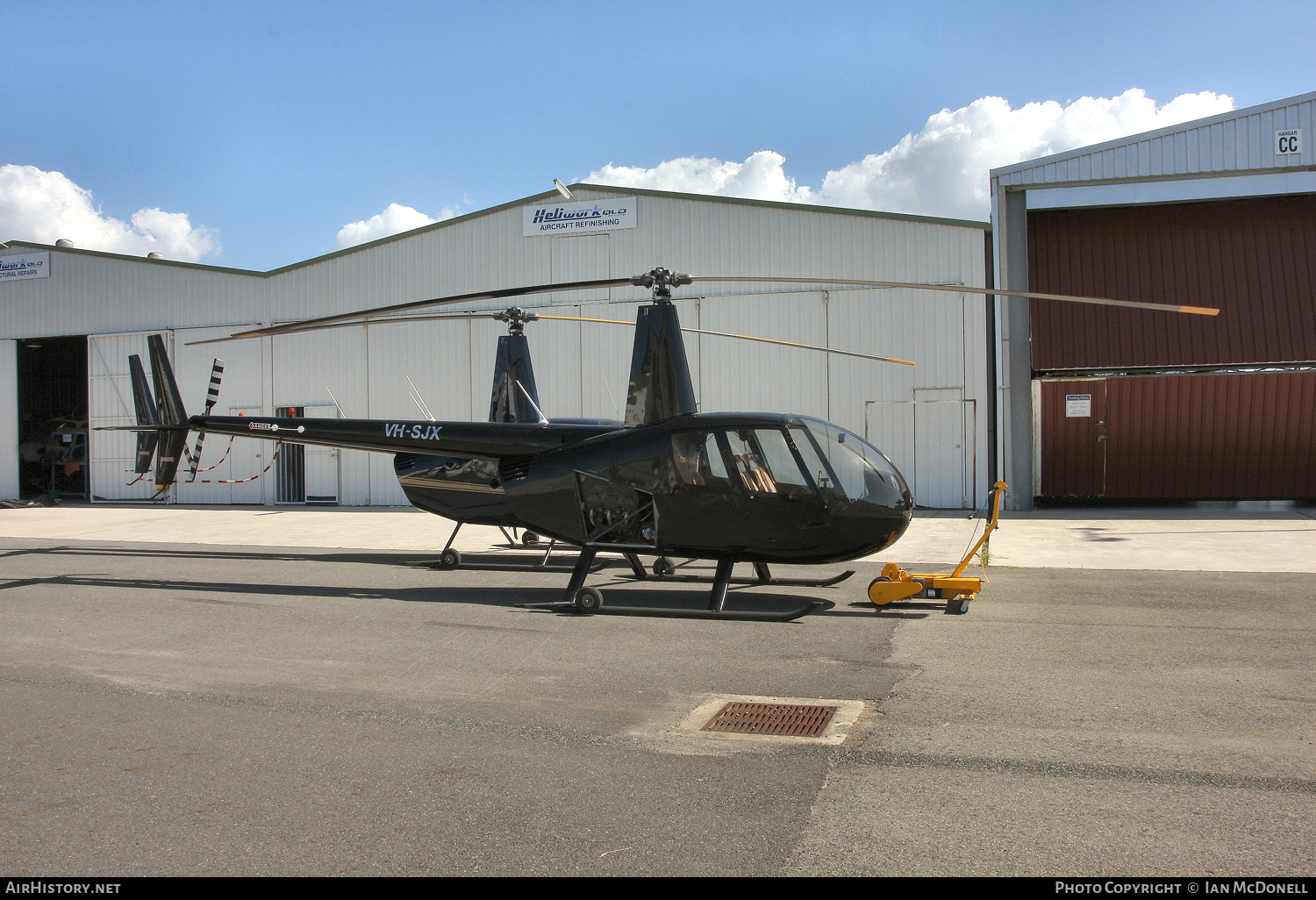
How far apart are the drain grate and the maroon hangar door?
14.8 meters

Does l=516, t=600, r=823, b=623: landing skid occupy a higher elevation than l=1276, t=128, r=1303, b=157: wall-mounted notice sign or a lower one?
lower

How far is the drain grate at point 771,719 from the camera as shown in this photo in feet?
15.6

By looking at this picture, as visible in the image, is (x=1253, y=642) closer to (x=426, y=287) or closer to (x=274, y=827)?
(x=274, y=827)

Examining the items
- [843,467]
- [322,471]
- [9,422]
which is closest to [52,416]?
[9,422]

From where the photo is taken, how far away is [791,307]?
18.5 meters

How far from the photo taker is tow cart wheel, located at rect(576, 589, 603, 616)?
7.87m

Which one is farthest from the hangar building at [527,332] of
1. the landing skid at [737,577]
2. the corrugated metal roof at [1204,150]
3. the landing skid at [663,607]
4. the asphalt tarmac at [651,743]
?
the asphalt tarmac at [651,743]

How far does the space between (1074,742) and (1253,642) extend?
3152mm

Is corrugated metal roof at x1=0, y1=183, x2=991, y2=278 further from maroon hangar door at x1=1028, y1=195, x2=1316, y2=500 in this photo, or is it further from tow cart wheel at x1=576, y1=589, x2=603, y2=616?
tow cart wheel at x1=576, y1=589, x2=603, y2=616

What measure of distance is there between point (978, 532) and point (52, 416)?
30.0 meters

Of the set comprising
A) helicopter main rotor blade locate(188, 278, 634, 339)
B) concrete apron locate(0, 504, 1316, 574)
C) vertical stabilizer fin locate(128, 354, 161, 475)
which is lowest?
concrete apron locate(0, 504, 1316, 574)

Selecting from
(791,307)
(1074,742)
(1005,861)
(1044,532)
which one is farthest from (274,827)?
(791,307)

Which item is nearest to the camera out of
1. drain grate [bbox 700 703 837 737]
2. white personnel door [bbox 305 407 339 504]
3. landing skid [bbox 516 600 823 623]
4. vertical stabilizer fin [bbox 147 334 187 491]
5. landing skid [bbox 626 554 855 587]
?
drain grate [bbox 700 703 837 737]

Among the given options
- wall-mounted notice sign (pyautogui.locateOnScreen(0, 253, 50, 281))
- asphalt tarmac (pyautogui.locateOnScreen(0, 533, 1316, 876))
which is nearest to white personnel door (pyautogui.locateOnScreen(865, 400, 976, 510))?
asphalt tarmac (pyautogui.locateOnScreen(0, 533, 1316, 876))
